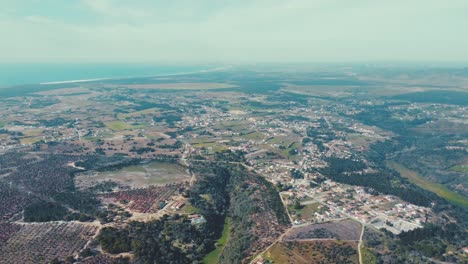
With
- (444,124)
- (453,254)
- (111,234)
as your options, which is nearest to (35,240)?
(111,234)

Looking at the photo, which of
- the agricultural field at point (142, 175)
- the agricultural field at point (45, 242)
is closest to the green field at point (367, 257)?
the agricultural field at point (45, 242)

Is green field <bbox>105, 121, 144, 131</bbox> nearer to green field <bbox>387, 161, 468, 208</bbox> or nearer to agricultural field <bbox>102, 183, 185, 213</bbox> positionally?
agricultural field <bbox>102, 183, 185, 213</bbox>

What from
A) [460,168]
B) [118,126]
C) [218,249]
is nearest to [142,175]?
[218,249]

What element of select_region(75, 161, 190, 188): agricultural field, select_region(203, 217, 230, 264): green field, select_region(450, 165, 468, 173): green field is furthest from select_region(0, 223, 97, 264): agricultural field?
select_region(450, 165, 468, 173): green field

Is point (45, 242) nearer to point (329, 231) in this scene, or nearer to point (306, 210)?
point (329, 231)

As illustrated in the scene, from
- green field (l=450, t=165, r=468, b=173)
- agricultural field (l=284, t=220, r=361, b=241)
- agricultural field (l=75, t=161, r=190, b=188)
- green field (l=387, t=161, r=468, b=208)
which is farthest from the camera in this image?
green field (l=450, t=165, r=468, b=173)

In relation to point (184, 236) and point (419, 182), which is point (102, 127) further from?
point (419, 182)
